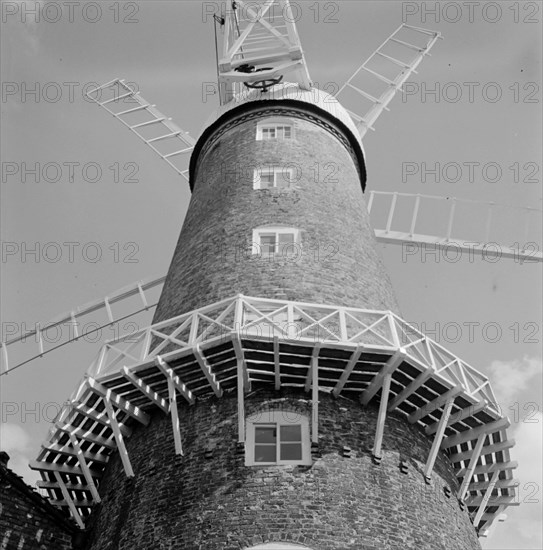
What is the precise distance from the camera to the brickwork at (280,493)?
12.1m

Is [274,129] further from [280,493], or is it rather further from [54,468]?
[280,493]

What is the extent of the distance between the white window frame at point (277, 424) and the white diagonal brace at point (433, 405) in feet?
7.11

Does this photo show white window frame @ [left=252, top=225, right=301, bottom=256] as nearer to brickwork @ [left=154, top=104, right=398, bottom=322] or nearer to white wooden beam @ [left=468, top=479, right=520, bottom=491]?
brickwork @ [left=154, top=104, right=398, bottom=322]

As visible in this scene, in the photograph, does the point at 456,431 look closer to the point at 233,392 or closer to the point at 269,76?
the point at 233,392

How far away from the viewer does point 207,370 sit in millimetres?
13523

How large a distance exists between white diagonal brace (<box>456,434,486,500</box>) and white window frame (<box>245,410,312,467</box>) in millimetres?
3184

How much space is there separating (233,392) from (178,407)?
1.10m

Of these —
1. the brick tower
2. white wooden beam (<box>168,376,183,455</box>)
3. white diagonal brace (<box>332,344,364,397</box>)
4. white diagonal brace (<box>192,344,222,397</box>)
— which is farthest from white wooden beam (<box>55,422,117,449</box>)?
white diagonal brace (<box>332,344,364,397</box>)

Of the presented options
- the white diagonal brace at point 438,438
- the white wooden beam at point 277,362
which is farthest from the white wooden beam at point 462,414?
the white wooden beam at point 277,362

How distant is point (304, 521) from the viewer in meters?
12.0

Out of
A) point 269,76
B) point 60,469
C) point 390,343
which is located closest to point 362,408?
point 390,343

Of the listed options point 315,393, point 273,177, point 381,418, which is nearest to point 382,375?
point 381,418

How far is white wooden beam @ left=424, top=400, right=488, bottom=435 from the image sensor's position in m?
14.1

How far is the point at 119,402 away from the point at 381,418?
466 centimetres
